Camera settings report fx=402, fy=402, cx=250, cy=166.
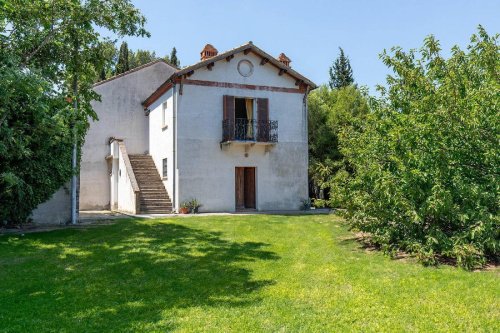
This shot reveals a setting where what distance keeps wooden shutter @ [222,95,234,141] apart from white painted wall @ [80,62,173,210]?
5.93 meters

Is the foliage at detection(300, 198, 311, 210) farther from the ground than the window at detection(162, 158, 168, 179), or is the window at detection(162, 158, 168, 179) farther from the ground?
the window at detection(162, 158, 168, 179)

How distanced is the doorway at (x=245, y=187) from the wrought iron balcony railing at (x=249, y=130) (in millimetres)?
1563

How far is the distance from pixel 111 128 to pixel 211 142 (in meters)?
6.55

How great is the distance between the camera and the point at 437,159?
24.6ft

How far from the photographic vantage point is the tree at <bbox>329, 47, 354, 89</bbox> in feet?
111

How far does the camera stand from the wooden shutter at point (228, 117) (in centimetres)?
1772

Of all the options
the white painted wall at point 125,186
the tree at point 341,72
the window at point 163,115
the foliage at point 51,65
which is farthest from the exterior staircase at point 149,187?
the tree at point 341,72

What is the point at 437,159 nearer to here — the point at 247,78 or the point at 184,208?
the point at 184,208

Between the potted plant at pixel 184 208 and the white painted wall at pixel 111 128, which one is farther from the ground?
the white painted wall at pixel 111 128

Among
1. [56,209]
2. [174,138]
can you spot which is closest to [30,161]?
[56,209]

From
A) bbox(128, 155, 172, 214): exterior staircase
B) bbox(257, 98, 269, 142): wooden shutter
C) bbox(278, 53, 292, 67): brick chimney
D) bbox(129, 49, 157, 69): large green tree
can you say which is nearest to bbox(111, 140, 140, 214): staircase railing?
bbox(128, 155, 172, 214): exterior staircase

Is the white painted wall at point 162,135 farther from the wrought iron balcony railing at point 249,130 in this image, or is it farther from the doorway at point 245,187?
the doorway at point 245,187

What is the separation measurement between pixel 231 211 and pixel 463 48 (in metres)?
11.7

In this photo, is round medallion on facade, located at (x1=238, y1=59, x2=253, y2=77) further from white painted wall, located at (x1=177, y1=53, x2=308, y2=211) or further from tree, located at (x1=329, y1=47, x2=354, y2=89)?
tree, located at (x1=329, y1=47, x2=354, y2=89)
